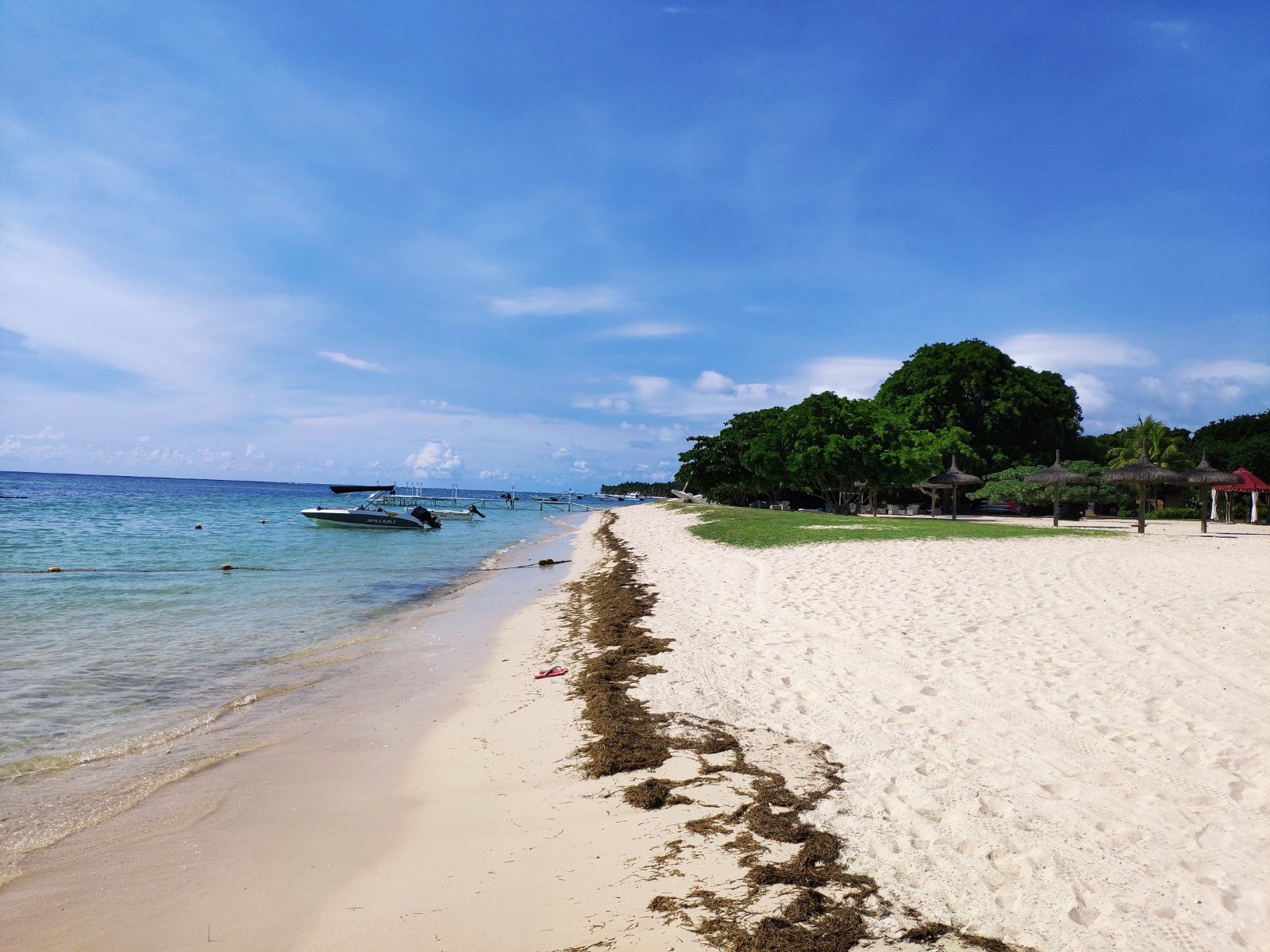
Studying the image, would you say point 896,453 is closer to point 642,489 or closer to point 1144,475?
point 1144,475

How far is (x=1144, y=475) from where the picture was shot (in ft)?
79.9

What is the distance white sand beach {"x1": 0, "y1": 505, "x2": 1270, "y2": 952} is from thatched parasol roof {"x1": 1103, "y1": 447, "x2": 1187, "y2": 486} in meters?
18.2

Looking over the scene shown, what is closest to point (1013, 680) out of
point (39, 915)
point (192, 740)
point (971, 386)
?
point (39, 915)

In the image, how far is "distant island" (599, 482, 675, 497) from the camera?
13688cm

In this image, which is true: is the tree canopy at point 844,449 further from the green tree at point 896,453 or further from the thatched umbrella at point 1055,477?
the thatched umbrella at point 1055,477

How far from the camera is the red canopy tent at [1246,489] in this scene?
33344 mm

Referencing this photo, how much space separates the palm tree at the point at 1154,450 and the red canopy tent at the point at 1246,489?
491 centimetres

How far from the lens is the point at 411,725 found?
662 centimetres

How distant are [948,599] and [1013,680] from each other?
3934 millimetres

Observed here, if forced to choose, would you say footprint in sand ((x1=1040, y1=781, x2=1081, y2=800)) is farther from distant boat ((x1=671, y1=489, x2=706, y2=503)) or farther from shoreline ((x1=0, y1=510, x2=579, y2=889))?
distant boat ((x1=671, y1=489, x2=706, y2=503))

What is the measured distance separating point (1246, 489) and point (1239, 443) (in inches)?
411

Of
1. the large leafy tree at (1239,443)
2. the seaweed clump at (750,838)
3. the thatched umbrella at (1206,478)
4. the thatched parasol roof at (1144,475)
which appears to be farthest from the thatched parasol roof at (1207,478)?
the seaweed clump at (750,838)

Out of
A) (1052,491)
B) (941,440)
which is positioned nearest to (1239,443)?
(1052,491)

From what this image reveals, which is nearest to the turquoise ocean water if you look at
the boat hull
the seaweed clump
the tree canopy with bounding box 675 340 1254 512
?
the seaweed clump
